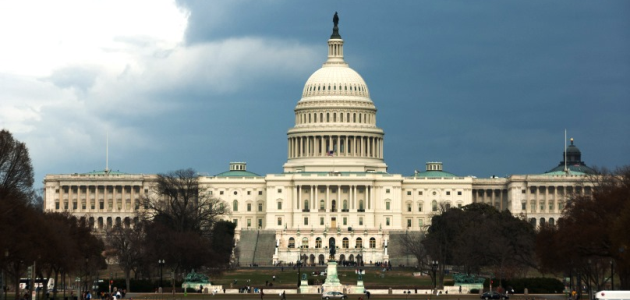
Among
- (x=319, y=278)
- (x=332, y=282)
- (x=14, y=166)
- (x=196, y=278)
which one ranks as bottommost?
(x=332, y=282)

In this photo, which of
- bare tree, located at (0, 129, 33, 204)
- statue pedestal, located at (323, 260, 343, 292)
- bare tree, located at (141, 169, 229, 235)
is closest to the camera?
bare tree, located at (0, 129, 33, 204)

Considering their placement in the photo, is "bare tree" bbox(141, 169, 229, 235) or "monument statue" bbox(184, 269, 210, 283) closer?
"monument statue" bbox(184, 269, 210, 283)

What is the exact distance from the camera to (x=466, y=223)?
172 meters

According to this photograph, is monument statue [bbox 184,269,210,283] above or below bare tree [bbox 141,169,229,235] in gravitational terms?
below

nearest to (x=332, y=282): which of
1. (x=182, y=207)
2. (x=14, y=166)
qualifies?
(x=14, y=166)

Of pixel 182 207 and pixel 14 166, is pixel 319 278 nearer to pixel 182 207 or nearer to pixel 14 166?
pixel 182 207

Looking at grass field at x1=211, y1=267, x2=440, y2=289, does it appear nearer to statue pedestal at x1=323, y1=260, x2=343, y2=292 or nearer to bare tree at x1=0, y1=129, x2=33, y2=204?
statue pedestal at x1=323, y1=260, x2=343, y2=292

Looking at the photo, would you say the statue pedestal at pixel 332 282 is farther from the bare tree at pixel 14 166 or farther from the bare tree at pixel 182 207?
the bare tree at pixel 182 207

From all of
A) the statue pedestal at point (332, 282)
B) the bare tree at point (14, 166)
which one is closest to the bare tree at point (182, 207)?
the statue pedestal at point (332, 282)

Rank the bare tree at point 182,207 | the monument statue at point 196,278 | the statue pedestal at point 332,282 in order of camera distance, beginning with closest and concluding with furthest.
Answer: the statue pedestal at point 332,282, the monument statue at point 196,278, the bare tree at point 182,207

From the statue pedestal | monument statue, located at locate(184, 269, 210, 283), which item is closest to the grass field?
monument statue, located at locate(184, 269, 210, 283)

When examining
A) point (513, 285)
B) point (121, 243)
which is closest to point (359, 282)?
point (513, 285)

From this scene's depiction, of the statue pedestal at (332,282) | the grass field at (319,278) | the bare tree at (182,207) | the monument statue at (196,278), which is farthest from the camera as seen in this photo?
the bare tree at (182,207)

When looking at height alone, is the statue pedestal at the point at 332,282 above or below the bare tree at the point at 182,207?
below
